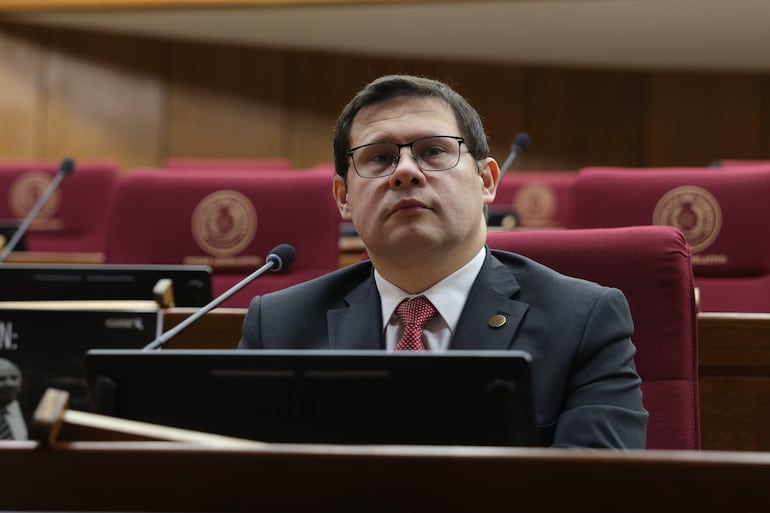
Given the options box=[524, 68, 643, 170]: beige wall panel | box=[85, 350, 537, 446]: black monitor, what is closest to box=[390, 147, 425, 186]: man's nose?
box=[85, 350, 537, 446]: black monitor

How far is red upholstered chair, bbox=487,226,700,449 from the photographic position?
1001mm

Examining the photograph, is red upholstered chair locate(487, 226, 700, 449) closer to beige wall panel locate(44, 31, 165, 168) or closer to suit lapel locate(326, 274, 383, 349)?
suit lapel locate(326, 274, 383, 349)

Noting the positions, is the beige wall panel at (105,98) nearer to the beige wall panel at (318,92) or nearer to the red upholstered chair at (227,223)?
the beige wall panel at (318,92)

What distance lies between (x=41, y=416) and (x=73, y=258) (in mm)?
1796

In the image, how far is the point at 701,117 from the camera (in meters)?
5.28

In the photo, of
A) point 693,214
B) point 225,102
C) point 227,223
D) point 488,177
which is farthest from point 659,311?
point 225,102

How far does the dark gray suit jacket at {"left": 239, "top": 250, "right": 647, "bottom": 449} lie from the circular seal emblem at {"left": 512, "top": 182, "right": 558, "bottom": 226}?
2114mm

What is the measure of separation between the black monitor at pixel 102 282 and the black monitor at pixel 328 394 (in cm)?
62

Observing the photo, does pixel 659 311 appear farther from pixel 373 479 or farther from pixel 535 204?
pixel 535 204

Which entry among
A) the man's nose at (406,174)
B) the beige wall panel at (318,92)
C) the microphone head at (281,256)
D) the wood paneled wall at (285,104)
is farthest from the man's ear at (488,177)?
the beige wall panel at (318,92)

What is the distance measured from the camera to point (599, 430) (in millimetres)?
855

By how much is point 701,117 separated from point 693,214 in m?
3.86

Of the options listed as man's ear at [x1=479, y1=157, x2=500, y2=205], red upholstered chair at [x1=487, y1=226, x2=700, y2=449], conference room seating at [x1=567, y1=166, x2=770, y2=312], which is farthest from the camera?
conference room seating at [x1=567, y1=166, x2=770, y2=312]

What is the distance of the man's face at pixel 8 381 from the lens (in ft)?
4.00
